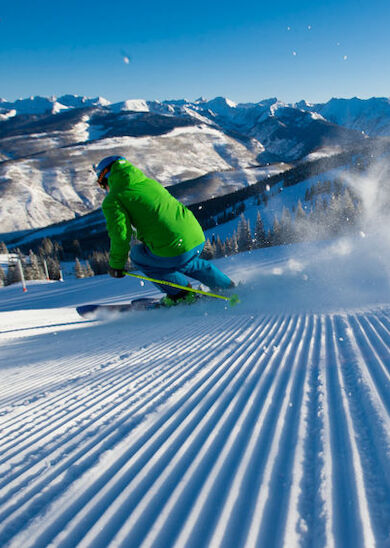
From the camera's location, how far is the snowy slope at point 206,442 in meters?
1.14

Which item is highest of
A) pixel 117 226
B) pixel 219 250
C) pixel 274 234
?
pixel 274 234

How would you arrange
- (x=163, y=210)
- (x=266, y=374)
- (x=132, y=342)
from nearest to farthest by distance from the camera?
1. (x=266, y=374)
2. (x=132, y=342)
3. (x=163, y=210)

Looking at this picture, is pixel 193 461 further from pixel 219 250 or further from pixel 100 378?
pixel 219 250

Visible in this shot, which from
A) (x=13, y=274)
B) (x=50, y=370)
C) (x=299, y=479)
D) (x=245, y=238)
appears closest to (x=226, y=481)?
(x=299, y=479)

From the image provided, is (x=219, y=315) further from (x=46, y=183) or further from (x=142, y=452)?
(x=46, y=183)

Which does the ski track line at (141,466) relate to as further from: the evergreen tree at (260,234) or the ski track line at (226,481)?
the evergreen tree at (260,234)

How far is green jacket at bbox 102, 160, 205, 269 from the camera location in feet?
15.4

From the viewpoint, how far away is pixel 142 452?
1.61 meters

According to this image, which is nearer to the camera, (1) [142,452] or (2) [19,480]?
(2) [19,480]

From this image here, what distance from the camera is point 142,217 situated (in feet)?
16.2

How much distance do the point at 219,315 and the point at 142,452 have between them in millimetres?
4056

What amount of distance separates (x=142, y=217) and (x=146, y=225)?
16 cm

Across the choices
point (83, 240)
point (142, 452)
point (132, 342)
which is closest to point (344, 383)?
point (142, 452)

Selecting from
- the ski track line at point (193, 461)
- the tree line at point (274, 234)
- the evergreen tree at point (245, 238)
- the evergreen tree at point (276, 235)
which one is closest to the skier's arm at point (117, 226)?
the ski track line at point (193, 461)
